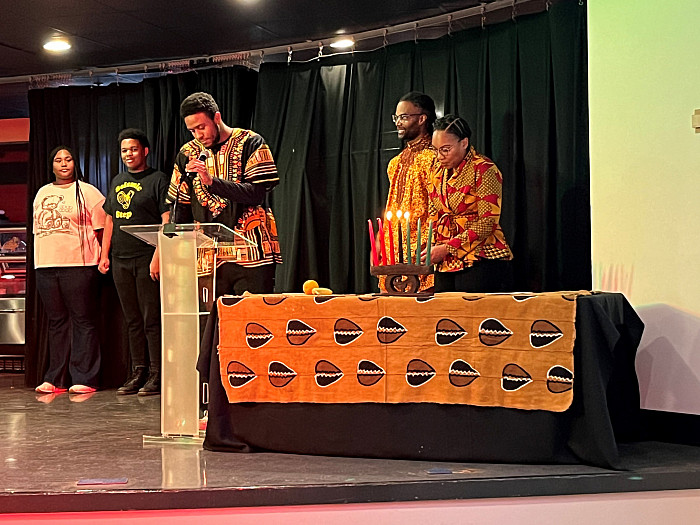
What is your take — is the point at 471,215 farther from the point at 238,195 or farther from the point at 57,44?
the point at 57,44

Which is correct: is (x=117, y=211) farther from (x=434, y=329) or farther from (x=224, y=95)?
(x=434, y=329)

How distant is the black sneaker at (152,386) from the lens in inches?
215

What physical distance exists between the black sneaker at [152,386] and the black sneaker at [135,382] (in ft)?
0.37

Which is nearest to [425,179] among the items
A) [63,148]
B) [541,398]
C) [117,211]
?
[541,398]

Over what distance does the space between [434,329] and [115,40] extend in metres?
3.61

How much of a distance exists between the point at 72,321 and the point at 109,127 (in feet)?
4.73

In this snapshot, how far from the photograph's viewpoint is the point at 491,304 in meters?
3.07

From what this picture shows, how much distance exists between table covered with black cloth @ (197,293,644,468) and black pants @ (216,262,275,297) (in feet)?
3.10

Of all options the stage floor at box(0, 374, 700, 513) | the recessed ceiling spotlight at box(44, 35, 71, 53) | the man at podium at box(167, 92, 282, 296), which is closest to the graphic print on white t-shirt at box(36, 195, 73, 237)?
the recessed ceiling spotlight at box(44, 35, 71, 53)

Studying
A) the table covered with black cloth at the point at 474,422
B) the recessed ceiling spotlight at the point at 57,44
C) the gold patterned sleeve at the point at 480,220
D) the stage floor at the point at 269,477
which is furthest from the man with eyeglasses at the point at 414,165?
the recessed ceiling spotlight at the point at 57,44

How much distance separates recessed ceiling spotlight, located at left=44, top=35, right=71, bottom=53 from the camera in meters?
5.70

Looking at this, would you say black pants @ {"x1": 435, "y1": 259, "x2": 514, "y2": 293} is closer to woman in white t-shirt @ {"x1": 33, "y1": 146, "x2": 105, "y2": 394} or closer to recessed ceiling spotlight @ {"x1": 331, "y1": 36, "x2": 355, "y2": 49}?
recessed ceiling spotlight @ {"x1": 331, "y1": 36, "x2": 355, "y2": 49}

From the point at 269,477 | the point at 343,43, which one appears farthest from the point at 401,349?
the point at 343,43

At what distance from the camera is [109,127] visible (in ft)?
20.9
